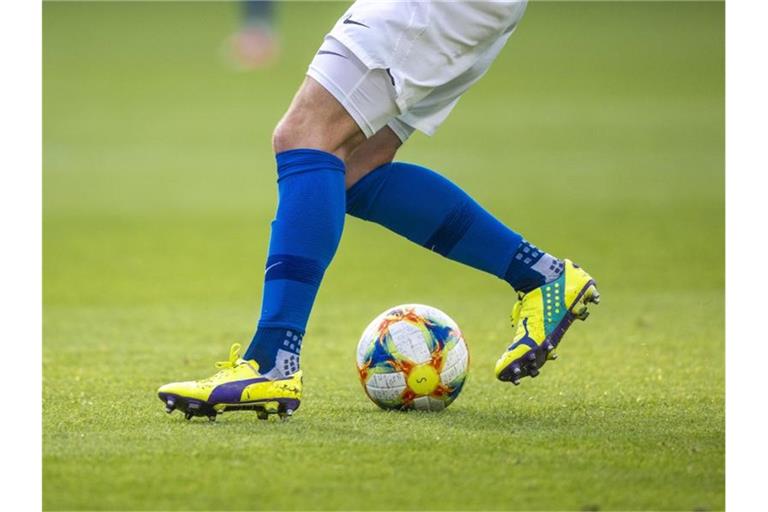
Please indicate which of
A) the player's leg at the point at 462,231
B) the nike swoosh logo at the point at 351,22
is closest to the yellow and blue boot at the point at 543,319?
the player's leg at the point at 462,231

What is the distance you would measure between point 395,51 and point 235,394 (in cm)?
113

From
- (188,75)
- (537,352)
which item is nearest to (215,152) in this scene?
(188,75)

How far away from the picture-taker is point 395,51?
3.91 metres

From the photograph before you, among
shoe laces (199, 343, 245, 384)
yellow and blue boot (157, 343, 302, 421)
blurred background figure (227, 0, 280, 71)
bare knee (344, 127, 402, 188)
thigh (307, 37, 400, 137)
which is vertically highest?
blurred background figure (227, 0, 280, 71)

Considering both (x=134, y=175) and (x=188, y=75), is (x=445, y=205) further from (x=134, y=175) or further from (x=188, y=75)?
(x=188, y=75)

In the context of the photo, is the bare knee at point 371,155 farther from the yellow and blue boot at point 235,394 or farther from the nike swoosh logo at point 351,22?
the yellow and blue boot at point 235,394

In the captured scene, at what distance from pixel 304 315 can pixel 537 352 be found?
78cm

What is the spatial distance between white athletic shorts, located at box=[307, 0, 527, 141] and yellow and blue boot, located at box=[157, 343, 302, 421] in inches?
31.8

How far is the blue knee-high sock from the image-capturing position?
3.94 metres

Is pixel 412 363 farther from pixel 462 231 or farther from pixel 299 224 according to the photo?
pixel 299 224

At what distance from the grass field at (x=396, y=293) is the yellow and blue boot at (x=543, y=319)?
16 centimetres

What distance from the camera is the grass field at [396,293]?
3240 millimetres

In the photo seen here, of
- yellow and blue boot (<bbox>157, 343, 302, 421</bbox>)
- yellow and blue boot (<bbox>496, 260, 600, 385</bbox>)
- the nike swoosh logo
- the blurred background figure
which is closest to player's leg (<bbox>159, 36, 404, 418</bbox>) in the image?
yellow and blue boot (<bbox>157, 343, 302, 421</bbox>)

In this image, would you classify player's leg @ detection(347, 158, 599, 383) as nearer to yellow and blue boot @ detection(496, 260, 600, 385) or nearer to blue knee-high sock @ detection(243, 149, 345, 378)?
yellow and blue boot @ detection(496, 260, 600, 385)
